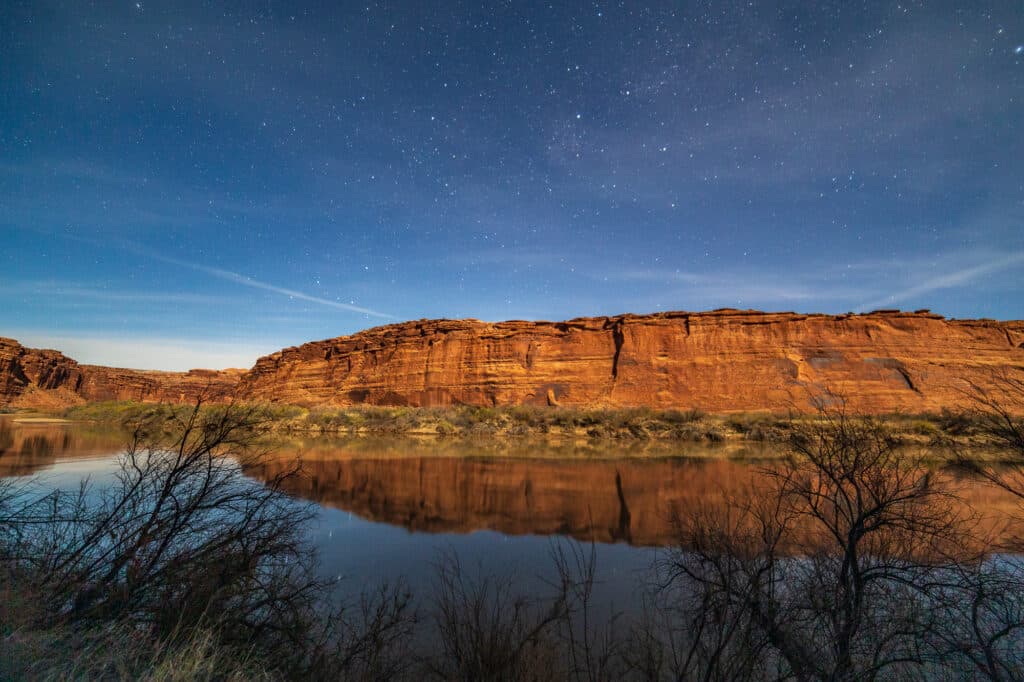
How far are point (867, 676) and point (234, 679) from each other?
3.97m

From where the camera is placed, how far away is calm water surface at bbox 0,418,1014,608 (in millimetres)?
6840

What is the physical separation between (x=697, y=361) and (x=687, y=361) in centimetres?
89

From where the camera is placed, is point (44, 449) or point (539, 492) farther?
point (44, 449)

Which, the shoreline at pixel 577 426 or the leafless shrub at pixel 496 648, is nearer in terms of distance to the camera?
the leafless shrub at pixel 496 648

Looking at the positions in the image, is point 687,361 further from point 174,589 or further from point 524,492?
point 174,589

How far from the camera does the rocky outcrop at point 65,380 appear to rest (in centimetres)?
6800

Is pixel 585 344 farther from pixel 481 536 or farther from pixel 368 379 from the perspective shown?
pixel 481 536

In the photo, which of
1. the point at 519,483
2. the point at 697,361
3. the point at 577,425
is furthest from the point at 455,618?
the point at 697,361

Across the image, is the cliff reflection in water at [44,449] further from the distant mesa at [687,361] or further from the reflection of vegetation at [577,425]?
the distant mesa at [687,361]

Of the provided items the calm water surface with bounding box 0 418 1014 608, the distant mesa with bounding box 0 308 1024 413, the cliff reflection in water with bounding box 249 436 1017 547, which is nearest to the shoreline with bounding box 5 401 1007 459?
the calm water surface with bounding box 0 418 1014 608

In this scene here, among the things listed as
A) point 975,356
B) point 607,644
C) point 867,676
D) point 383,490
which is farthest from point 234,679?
point 975,356

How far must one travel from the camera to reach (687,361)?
45.6 metres

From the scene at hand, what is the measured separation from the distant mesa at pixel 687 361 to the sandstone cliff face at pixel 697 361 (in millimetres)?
111

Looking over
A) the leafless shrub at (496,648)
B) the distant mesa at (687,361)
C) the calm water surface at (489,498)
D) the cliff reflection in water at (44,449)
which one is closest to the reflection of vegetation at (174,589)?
the leafless shrub at (496,648)
